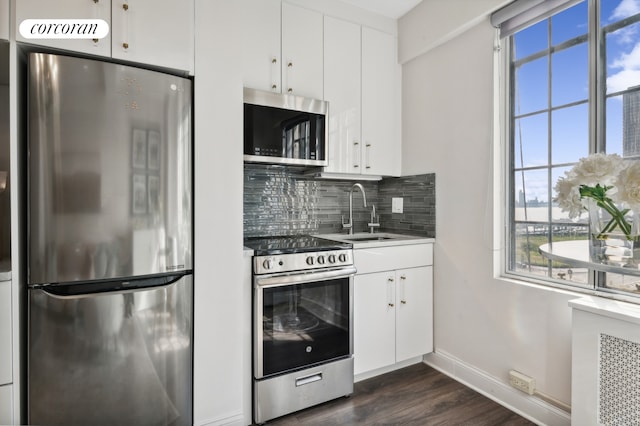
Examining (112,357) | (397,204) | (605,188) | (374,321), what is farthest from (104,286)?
(397,204)

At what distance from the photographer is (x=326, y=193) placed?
295 centimetres

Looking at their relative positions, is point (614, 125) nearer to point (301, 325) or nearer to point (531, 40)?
point (531, 40)

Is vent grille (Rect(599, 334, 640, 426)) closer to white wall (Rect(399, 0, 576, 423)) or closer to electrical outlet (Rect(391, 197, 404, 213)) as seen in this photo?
white wall (Rect(399, 0, 576, 423))

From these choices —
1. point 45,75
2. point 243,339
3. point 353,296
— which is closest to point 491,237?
point 353,296

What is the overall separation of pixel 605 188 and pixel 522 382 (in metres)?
1.27

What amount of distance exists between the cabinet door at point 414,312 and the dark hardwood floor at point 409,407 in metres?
0.22

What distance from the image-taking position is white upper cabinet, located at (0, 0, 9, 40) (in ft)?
4.50

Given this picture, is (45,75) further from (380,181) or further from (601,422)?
(601,422)

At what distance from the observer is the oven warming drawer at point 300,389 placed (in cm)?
190

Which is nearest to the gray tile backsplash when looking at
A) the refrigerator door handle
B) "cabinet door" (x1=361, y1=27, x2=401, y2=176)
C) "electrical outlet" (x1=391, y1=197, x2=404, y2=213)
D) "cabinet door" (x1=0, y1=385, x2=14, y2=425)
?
"electrical outlet" (x1=391, y1=197, x2=404, y2=213)

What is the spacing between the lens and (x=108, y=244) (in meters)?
1.52

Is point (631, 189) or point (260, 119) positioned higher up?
point (260, 119)

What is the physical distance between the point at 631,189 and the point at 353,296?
59.4 inches

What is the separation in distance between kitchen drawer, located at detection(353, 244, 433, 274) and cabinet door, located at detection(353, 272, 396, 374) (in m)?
0.06
